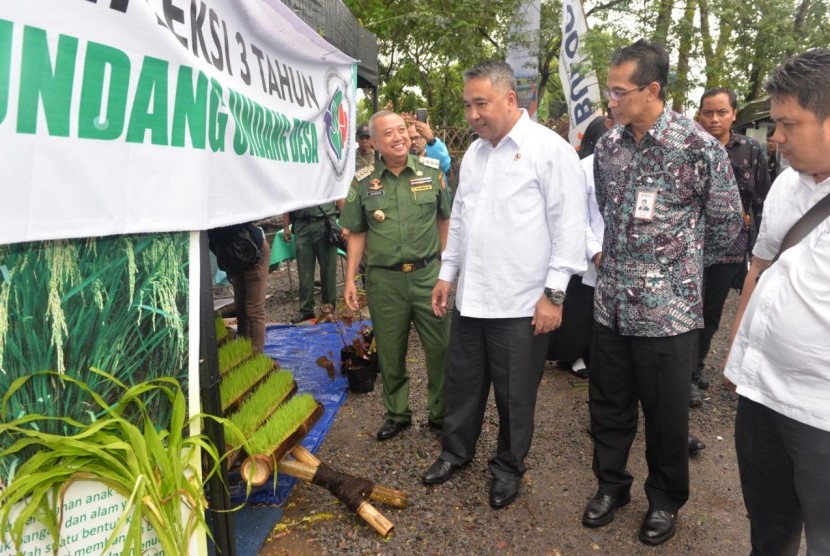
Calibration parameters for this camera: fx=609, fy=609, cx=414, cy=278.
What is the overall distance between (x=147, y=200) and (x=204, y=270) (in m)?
0.35

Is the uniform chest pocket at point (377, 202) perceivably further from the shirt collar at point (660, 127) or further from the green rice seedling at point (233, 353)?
the shirt collar at point (660, 127)

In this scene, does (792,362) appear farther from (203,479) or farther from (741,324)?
(203,479)

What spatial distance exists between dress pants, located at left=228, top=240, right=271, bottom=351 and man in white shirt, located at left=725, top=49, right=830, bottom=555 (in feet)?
10.7

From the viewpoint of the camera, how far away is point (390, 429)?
12.3ft

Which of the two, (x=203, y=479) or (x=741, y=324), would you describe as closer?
(x=741, y=324)

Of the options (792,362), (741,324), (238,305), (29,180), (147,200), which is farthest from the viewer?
(238,305)

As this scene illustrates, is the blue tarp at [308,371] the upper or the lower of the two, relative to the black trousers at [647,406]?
lower

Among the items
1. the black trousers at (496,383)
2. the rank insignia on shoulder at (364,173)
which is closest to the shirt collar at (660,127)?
the black trousers at (496,383)

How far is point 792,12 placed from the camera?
986 centimetres

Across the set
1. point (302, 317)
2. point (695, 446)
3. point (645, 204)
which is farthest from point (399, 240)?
point (302, 317)

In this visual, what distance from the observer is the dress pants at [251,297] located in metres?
4.39

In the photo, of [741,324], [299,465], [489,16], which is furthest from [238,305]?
[489,16]

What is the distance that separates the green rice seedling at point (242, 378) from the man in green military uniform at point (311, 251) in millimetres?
2793

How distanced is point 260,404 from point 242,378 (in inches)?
13.3
